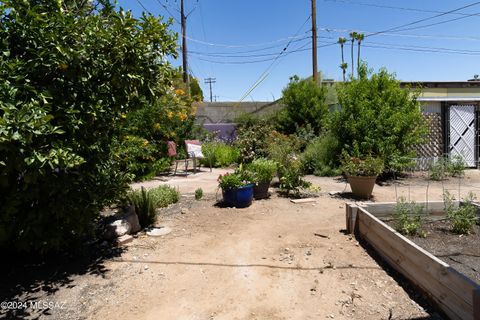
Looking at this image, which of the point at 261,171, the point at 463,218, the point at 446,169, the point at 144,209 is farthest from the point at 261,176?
the point at 446,169

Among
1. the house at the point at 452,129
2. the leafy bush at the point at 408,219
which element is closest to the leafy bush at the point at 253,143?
the house at the point at 452,129

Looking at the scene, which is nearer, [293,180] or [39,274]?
[39,274]

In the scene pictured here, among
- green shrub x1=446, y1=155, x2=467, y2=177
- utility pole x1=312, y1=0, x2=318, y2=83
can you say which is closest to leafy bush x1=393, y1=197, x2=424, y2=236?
green shrub x1=446, y1=155, x2=467, y2=177

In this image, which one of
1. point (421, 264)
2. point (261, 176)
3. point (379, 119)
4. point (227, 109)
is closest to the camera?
point (421, 264)

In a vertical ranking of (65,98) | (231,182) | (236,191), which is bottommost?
(236,191)

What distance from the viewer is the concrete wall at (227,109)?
14969 mm

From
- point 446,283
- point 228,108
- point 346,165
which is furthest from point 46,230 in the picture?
point 228,108

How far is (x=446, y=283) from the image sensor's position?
2.41m

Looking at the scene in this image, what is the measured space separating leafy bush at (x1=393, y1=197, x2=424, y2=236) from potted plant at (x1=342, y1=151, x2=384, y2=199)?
2121mm

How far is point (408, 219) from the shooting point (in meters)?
3.80

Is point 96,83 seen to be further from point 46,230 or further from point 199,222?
point 199,222

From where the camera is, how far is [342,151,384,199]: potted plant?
6.13m

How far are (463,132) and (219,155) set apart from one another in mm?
7455

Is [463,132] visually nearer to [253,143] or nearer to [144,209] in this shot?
[253,143]
